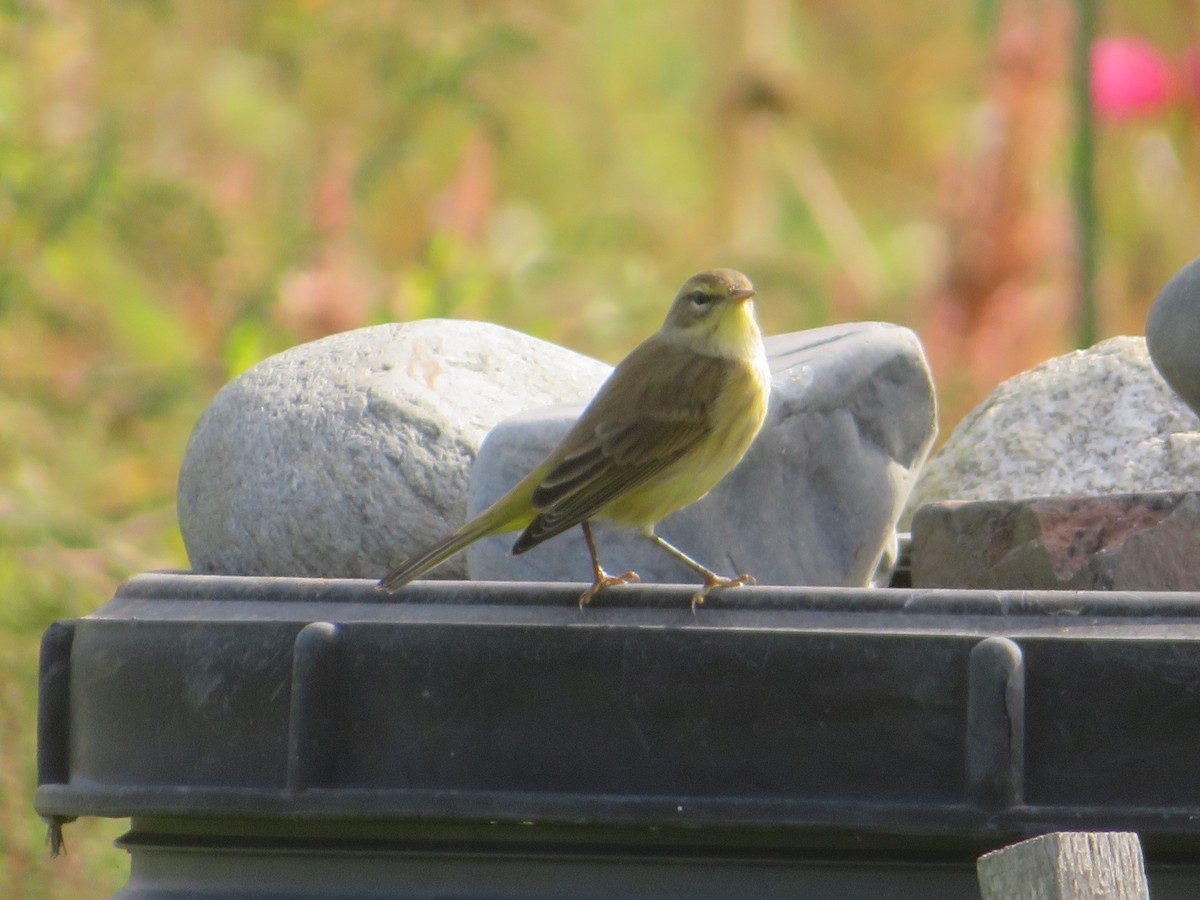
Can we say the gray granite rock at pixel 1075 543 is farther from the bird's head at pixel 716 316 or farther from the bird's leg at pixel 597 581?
the bird's head at pixel 716 316

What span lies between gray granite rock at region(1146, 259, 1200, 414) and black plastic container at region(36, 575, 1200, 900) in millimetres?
802

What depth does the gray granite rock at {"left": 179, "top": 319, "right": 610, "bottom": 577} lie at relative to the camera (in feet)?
10.8

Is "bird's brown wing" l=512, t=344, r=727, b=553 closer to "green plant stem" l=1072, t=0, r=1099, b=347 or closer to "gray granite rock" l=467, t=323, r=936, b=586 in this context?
"gray granite rock" l=467, t=323, r=936, b=586

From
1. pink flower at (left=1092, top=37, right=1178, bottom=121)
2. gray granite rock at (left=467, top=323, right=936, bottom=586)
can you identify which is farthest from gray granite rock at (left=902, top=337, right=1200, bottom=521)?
pink flower at (left=1092, top=37, right=1178, bottom=121)

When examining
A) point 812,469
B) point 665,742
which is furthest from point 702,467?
point 665,742

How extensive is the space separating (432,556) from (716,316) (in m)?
0.95

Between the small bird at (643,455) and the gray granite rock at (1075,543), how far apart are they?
368 mm

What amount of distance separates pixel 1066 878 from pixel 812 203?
6.61m

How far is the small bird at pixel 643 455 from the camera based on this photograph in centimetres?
285

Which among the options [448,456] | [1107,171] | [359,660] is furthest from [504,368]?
[1107,171]

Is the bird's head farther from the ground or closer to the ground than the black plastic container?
farther from the ground

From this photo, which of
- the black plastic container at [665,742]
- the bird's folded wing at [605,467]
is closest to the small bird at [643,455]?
the bird's folded wing at [605,467]

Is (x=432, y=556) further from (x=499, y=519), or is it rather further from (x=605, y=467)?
(x=605, y=467)

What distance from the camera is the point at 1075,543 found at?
8.63 feet
